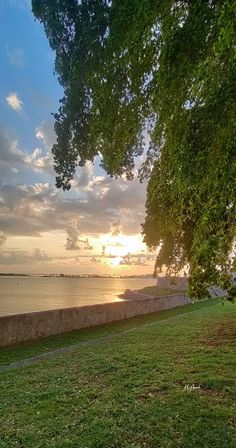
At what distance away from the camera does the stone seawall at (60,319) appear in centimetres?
1632

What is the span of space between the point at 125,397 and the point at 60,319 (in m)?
11.8

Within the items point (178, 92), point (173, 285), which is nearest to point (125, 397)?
point (178, 92)

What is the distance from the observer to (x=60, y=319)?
19.0m

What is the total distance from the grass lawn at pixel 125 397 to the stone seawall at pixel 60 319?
2.49 metres

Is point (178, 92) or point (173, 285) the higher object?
point (178, 92)

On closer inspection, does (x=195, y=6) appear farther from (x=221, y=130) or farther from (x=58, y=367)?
(x=58, y=367)

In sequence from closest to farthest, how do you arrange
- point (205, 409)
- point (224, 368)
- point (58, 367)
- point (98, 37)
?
point (205, 409)
point (98, 37)
point (224, 368)
point (58, 367)

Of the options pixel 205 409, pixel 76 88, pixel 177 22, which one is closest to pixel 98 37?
pixel 76 88

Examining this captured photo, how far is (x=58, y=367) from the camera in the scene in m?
11.1

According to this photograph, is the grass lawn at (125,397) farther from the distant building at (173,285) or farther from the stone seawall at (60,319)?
the distant building at (173,285)

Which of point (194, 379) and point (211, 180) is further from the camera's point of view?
point (194, 379)

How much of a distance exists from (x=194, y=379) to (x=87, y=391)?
246 centimetres

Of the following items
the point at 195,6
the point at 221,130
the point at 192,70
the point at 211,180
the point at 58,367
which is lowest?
the point at 58,367

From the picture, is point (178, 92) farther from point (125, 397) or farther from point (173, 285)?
point (173, 285)
